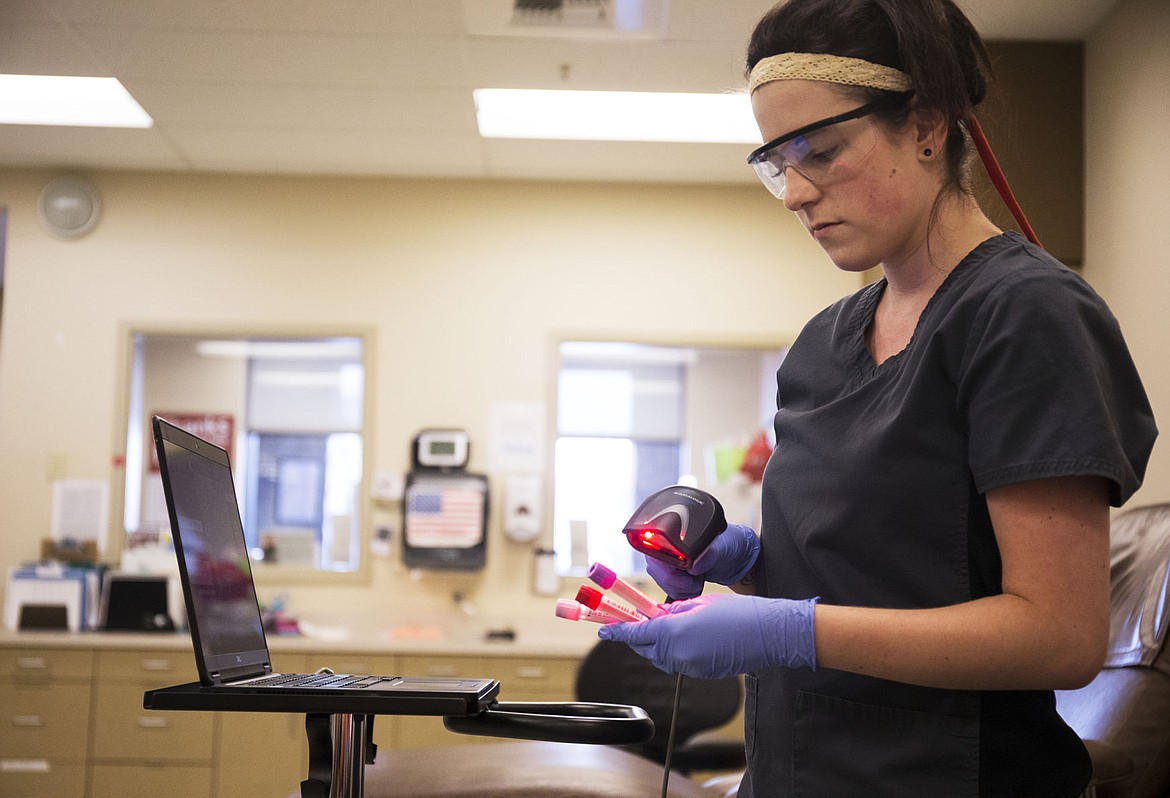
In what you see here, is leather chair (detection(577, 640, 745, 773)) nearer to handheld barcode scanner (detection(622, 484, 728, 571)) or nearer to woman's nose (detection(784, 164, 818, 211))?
handheld barcode scanner (detection(622, 484, 728, 571))

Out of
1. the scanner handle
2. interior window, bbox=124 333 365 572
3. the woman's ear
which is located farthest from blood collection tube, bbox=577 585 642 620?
interior window, bbox=124 333 365 572

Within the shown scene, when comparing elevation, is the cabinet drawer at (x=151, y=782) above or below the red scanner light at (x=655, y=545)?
below

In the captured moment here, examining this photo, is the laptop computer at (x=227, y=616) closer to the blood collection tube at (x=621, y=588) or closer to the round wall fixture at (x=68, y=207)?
the blood collection tube at (x=621, y=588)

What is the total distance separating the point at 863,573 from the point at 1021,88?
2.93 metres

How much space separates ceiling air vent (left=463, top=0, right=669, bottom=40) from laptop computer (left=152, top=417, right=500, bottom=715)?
2.17 m

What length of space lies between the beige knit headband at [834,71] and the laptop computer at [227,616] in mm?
657

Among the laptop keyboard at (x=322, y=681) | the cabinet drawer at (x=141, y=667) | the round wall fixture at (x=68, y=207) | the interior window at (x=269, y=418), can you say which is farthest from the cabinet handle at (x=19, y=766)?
the laptop keyboard at (x=322, y=681)

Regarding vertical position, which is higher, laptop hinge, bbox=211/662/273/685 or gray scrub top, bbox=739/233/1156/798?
gray scrub top, bbox=739/233/1156/798

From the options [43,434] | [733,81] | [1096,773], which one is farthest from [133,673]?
[1096,773]

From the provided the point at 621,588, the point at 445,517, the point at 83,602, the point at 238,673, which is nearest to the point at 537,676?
the point at 445,517

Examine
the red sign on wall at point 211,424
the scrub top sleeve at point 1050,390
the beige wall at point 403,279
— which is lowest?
the scrub top sleeve at point 1050,390

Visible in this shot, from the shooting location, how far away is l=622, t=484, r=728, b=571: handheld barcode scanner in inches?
43.2

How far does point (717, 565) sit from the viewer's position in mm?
1148

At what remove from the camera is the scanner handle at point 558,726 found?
3.35ft
